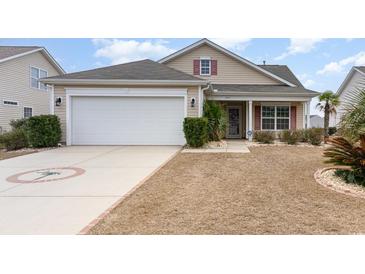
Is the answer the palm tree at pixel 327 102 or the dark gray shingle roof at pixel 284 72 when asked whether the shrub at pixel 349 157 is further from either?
the palm tree at pixel 327 102

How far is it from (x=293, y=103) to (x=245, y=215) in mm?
14674

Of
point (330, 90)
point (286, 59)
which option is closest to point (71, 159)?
point (330, 90)

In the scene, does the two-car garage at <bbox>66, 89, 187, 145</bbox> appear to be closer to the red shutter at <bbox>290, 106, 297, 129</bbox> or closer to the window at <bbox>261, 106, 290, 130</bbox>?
the window at <bbox>261, 106, 290, 130</bbox>

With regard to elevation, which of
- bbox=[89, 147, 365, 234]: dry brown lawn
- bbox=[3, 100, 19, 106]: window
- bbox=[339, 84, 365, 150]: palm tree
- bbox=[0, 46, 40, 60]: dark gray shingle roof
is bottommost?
bbox=[89, 147, 365, 234]: dry brown lawn

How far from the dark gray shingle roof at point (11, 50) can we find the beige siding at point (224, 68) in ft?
32.9

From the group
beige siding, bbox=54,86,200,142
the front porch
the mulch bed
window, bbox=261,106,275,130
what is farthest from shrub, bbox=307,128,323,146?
the mulch bed

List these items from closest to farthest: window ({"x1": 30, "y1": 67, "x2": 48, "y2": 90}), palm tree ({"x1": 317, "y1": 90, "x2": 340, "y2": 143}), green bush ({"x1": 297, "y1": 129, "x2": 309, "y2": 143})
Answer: green bush ({"x1": 297, "y1": 129, "x2": 309, "y2": 143}) → palm tree ({"x1": 317, "y1": 90, "x2": 340, "y2": 143}) → window ({"x1": 30, "y1": 67, "x2": 48, "y2": 90})

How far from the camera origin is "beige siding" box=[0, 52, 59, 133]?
17.3m

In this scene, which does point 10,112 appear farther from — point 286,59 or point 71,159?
point 286,59

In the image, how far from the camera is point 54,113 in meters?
13.4

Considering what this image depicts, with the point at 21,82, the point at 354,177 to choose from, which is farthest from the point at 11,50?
the point at 354,177

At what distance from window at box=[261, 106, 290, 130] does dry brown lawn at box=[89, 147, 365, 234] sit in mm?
10116

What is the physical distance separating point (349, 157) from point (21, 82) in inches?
781

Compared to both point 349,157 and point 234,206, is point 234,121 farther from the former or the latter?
point 234,206
